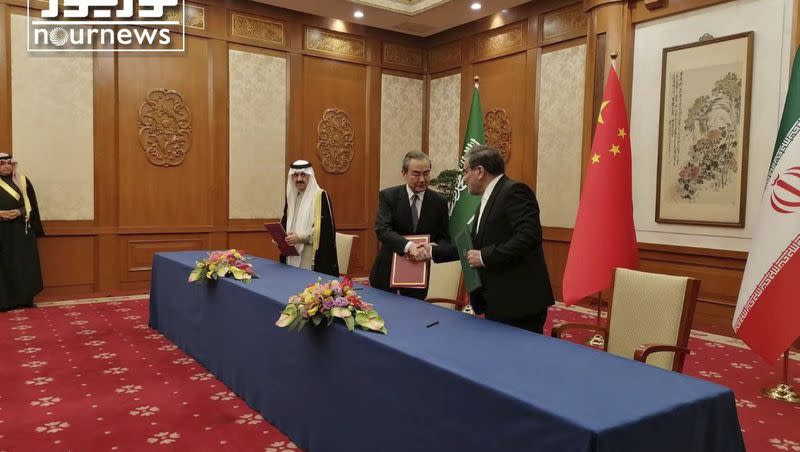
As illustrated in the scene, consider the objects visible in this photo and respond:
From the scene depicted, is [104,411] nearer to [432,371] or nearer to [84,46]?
[432,371]

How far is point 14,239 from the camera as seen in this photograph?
6051 mm

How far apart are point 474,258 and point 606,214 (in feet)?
8.38

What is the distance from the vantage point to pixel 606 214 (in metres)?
4.74

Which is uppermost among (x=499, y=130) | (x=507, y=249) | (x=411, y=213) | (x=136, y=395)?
(x=499, y=130)

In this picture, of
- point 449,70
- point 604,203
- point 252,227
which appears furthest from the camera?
point 449,70

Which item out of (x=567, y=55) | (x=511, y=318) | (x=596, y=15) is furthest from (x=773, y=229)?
(x=567, y=55)

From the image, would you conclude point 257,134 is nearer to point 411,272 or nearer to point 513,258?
point 411,272

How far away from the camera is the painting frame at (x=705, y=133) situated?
17.4ft

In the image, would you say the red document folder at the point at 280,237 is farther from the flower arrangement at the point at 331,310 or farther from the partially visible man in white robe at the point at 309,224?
the flower arrangement at the point at 331,310

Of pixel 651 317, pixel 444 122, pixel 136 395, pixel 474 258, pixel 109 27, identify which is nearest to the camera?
pixel 474 258

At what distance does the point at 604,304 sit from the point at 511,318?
4.21m

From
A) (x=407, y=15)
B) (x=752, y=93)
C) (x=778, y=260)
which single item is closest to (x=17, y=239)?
(x=407, y=15)

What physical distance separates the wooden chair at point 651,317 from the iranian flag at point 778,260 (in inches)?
46.9

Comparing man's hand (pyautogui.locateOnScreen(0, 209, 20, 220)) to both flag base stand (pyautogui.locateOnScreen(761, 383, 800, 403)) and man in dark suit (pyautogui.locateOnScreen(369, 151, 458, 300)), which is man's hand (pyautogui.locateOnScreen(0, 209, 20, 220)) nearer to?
man in dark suit (pyautogui.locateOnScreen(369, 151, 458, 300))
